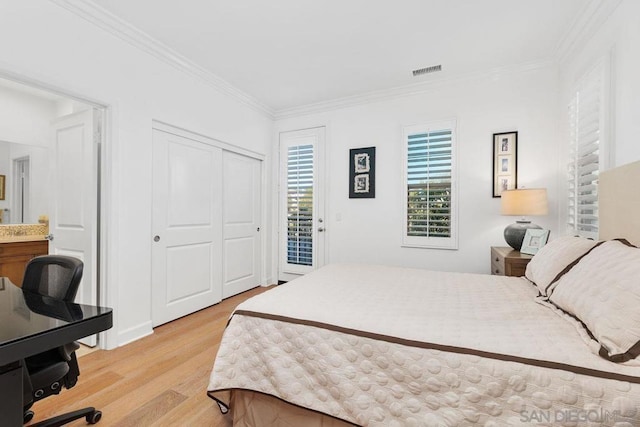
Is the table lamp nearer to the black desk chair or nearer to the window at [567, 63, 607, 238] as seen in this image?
the window at [567, 63, 607, 238]

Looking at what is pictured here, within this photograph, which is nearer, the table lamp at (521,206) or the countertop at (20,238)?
the table lamp at (521,206)

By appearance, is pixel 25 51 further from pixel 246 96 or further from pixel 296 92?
pixel 296 92

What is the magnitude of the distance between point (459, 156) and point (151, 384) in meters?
3.57

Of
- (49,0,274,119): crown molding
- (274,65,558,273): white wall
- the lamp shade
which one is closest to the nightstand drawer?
(274,65,558,273): white wall

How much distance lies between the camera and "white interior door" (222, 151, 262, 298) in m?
3.70

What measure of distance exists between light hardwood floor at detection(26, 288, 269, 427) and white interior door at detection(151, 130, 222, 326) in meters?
0.43

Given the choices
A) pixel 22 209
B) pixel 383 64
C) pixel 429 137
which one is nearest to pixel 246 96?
pixel 383 64

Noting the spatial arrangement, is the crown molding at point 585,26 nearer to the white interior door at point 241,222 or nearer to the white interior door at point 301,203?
the white interior door at point 301,203

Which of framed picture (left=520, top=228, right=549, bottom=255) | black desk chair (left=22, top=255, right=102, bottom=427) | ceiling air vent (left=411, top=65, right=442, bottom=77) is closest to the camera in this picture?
black desk chair (left=22, top=255, right=102, bottom=427)

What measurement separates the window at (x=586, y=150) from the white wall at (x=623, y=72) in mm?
92

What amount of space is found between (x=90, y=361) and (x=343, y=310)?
2072mm

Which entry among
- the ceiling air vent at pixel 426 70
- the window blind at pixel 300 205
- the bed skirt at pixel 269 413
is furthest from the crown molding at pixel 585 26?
the bed skirt at pixel 269 413

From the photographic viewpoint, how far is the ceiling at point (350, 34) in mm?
2236

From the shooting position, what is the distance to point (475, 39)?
8.72 feet
